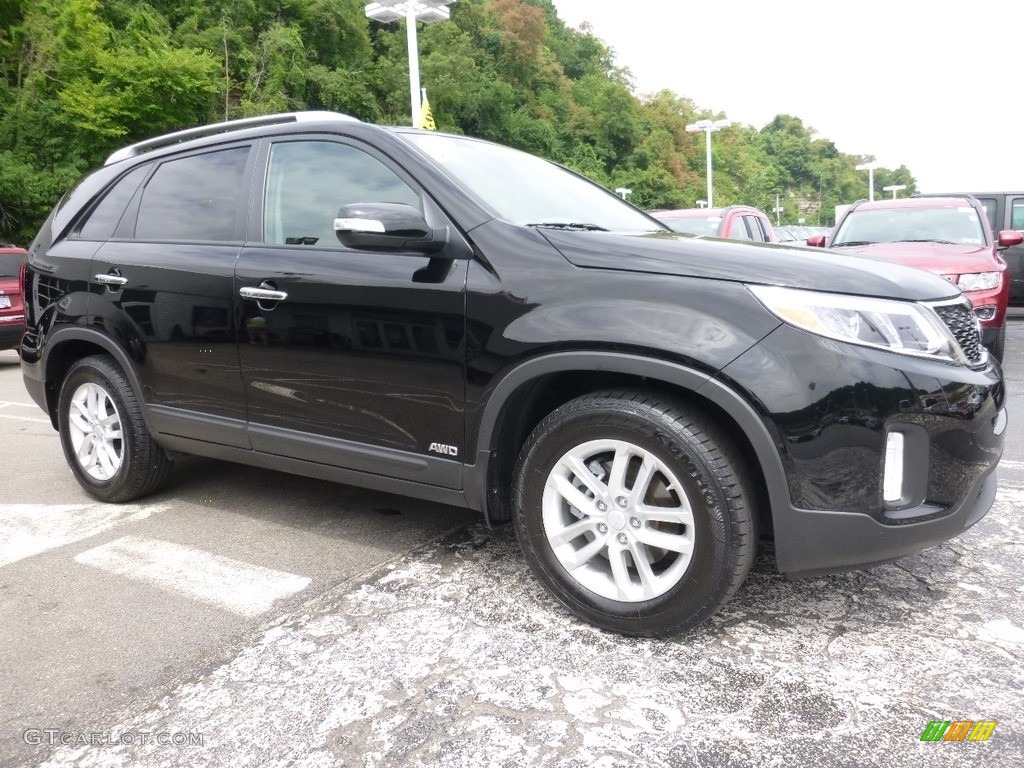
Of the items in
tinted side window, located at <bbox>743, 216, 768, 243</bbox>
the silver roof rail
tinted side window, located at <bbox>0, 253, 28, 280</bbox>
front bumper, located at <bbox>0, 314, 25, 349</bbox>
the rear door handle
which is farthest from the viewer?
tinted side window, located at <bbox>0, 253, 28, 280</bbox>

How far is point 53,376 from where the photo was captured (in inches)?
164

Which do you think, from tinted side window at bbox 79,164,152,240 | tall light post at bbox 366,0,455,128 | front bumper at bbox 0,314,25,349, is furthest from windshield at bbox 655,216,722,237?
front bumper at bbox 0,314,25,349

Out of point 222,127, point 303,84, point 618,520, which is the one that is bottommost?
point 618,520

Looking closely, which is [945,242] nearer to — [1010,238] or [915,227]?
[915,227]

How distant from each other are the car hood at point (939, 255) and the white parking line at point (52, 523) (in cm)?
550

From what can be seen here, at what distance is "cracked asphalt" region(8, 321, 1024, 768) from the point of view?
2012 mm

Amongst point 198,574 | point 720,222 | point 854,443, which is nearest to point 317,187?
point 198,574

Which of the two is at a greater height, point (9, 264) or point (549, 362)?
point (9, 264)

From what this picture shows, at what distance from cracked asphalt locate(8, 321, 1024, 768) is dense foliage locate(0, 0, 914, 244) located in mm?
20345

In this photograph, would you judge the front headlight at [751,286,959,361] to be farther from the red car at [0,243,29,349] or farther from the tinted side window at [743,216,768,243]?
the red car at [0,243,29,349]

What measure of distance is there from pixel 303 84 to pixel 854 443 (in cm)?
3518

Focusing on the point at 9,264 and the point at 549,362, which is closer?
the point at 549,362

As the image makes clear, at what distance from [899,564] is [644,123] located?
225 ft

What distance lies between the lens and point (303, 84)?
33781mm
